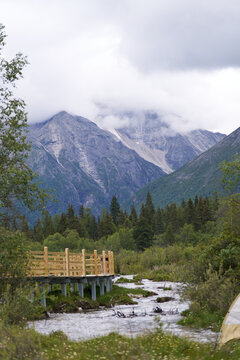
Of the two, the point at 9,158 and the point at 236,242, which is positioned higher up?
the point at 9,158

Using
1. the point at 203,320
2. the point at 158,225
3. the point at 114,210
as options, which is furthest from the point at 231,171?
the point at 114,210

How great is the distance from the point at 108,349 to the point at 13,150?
1201 centimetres

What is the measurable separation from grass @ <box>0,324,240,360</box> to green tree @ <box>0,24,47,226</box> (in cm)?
698

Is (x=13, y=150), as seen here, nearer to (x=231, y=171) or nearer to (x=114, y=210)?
(x=231, y=171)

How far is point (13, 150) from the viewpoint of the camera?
1967cm

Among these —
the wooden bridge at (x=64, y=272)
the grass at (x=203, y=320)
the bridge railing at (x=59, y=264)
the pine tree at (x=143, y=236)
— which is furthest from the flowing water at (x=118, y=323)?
the pine tree at (x=143, y=236)

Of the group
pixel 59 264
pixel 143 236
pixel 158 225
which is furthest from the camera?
pixel 158 225

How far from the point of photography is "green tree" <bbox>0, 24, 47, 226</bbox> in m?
19.2

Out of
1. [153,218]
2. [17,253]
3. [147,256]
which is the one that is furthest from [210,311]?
[153,218]

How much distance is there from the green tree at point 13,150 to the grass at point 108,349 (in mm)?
6982

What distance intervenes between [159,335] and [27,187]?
912cm

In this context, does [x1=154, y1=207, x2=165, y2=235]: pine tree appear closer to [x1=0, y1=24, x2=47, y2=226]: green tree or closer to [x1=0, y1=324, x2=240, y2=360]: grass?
[x1=0, y1=24, x2=47, y2=226]: green tree

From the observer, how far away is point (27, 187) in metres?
19.6

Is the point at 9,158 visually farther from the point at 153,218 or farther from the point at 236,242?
the point at 153,218
